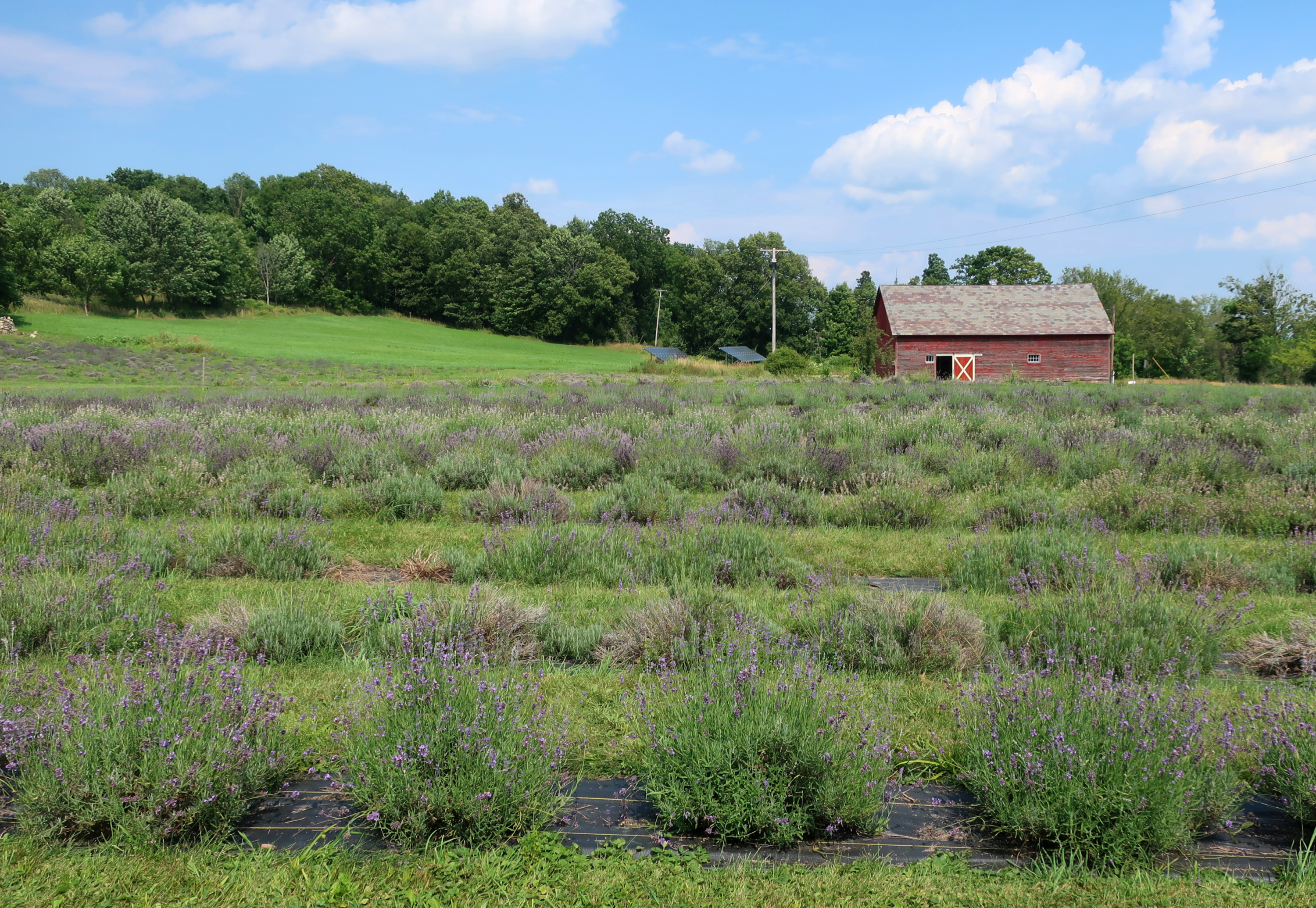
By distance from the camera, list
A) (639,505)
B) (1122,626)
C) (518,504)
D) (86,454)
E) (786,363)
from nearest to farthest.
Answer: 1. (1122,626)
2. (518,504)
3. (639,505)
4. (86,454)
5. (786,363)

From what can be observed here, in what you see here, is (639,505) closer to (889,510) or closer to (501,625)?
(889,510)

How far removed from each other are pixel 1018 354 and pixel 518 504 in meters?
45.8

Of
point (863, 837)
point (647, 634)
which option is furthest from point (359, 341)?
point (863, 837)

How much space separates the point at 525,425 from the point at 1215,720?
35.4 feet

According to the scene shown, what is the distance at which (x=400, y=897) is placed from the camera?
2.70 metres

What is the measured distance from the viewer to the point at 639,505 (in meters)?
8.50

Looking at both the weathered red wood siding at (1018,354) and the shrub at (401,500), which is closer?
the shrub at (401,500)

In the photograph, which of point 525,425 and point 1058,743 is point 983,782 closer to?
point 1058,743

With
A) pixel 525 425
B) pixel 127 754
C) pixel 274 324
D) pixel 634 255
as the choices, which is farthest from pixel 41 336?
pixel 634 255

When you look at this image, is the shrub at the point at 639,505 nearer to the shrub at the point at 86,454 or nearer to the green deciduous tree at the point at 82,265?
the shrub at the point at 86,454

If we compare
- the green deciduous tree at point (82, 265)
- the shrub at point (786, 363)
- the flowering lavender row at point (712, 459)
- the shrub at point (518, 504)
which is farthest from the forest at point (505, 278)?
the shrub at point (518, 504)

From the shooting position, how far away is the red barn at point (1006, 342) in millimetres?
46375

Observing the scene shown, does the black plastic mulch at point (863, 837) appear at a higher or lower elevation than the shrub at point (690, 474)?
lower

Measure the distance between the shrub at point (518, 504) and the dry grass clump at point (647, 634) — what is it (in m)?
3.02
